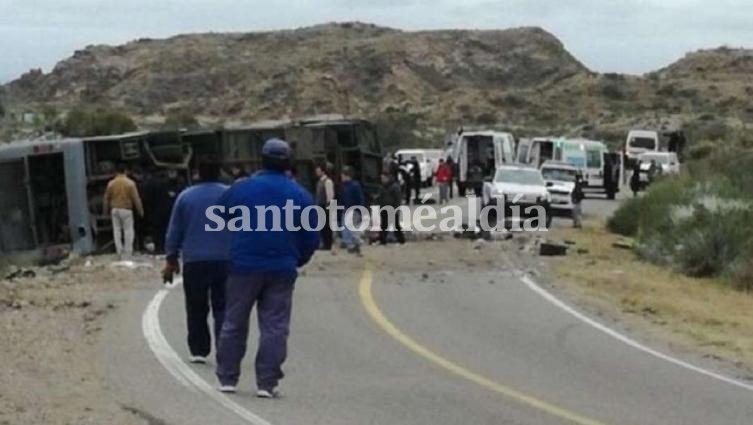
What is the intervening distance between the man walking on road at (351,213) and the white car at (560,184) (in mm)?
15389

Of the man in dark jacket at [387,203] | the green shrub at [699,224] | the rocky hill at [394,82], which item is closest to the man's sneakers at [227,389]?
the green shrub at [699,224]

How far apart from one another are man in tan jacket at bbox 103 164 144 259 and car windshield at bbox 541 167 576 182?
2094 centimetres

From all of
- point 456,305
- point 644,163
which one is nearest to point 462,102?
point 644,163

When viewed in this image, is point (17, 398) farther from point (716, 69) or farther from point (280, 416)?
point (716, 69)

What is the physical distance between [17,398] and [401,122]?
95153 mm

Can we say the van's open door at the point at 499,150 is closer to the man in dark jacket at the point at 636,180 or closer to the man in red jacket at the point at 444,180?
the man in red jacket at the point at 444,180

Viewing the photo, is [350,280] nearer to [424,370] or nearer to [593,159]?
[424,370]

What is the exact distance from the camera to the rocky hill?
118375 mm

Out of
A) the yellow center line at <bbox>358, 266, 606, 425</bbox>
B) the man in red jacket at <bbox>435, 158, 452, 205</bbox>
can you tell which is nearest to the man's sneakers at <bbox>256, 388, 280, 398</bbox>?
the yellow center line at <bbox>358, 266, 606, 425</bbox>

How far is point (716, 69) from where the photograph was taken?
140 meters

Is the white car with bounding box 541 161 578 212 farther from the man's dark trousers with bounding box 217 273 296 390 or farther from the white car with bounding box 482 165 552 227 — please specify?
the man's dark trousers with bounding box 217 273 296 390

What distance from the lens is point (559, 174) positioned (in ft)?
157

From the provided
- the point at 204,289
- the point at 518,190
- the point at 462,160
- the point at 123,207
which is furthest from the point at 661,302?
the point at 462,160

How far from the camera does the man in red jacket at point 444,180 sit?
5166 cm
